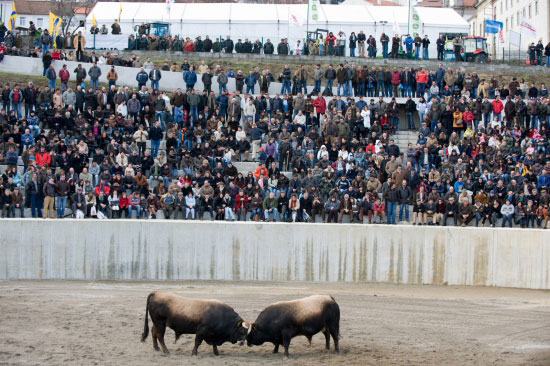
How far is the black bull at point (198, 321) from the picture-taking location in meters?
15.4

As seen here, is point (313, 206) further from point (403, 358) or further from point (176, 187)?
point (403, 358)

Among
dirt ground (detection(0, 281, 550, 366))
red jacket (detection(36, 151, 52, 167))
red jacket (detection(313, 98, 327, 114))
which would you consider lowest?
dirt ground (detection(0, 281, 550, 366))

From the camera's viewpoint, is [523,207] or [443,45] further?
[443,45]

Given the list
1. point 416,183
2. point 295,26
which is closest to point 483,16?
point 295,26

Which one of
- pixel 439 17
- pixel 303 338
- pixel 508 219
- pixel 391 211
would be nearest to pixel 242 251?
pixel 303 338

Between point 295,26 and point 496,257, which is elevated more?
point 295,26

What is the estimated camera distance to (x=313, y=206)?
28109 mm

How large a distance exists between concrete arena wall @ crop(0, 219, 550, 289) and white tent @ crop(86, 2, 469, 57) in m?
36.2

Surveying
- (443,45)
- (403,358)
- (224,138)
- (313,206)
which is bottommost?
(403,358)

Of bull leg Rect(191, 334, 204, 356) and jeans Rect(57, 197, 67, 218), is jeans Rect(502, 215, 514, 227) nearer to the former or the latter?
jeans Rect(57, 197, 67, 218)

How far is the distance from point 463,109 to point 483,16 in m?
65.5

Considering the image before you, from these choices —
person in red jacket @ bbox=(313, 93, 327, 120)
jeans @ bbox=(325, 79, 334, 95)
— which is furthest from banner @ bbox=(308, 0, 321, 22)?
person in red jacket @ bbox=(313, 93, 327, 120)

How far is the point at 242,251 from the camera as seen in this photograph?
73.7ft

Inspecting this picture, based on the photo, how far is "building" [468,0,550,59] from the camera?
234 ft
